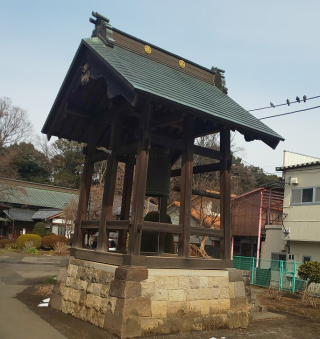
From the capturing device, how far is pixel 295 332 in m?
8.09

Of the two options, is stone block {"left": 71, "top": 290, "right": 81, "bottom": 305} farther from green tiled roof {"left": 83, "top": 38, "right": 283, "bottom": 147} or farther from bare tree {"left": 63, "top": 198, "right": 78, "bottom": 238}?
bare tree {"left": 63, "top": 198, "right": 78, "bottom": 238}

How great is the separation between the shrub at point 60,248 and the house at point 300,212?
1871 cm

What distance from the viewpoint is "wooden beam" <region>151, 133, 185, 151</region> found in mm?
7738

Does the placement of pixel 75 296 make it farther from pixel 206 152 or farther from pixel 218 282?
pixel 206 152

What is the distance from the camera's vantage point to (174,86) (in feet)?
25.8

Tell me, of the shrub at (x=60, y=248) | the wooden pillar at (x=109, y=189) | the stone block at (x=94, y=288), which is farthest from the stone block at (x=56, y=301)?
the shrub at (x=60, y=248)

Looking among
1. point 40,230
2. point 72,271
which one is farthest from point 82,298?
point 40,230

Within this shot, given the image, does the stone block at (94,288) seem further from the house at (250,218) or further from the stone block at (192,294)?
the house at (250,218)

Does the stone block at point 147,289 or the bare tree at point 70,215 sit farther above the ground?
the bare tree at point 70,215

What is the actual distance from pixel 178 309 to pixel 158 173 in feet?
9.70

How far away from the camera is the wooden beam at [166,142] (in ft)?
25.4

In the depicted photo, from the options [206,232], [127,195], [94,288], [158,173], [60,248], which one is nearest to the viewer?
[94,288]

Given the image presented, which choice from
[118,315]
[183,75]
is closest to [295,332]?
[118,315]

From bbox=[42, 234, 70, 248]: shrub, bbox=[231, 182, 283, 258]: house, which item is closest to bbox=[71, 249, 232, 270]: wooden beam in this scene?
bbox=[231, 182, 283, 258]: house
